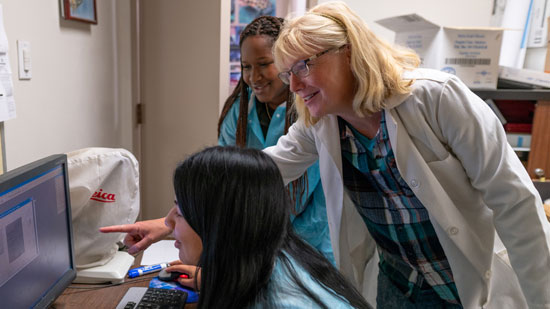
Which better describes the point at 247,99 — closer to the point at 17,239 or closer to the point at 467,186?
the point at 467,186

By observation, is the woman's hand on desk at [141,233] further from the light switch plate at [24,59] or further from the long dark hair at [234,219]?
the light switch plate at [24,59]

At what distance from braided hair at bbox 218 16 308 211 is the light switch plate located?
653 millimetres

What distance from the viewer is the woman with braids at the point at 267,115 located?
55.7 inches

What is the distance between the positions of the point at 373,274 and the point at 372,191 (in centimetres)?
35

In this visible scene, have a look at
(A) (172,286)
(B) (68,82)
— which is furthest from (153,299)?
(B) (68,82)

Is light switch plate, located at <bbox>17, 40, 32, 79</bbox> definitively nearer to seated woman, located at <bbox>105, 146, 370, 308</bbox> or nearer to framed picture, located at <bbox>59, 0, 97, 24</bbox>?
framed picture, located at <bbox>59, 0, 97, 24</bbox>

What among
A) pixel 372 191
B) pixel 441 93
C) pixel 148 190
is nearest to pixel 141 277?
pixel 372 191

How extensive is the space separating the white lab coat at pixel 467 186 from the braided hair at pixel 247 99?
0.21 meters

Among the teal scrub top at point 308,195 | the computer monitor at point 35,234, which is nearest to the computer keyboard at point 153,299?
the computer monitor at point 35,234

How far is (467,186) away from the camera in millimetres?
1054

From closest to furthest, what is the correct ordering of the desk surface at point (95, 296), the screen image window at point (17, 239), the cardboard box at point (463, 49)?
the screen image window at point (17, 239), the desk surface at point (95, 296), the cardboard box at point (463, 49)

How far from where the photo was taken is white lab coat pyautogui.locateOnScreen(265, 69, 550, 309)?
A: 0.94m

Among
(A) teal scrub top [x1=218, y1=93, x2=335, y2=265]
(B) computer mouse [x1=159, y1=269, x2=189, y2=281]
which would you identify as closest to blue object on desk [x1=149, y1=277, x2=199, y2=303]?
(B) computer mouse [x1=159, y1=269, x2=189, y2=281]

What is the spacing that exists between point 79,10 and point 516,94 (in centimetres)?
191
